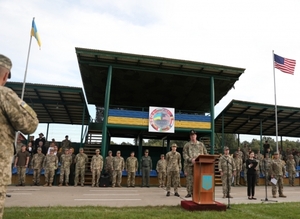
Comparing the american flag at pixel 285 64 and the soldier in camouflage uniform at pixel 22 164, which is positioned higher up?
the american flag at pixel 285 64

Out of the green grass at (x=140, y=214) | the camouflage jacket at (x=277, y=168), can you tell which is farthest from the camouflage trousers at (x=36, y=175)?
the camouflage jacket at (x=277, y=168)

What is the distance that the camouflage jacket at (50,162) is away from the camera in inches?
483

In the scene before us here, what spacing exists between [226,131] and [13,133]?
22.2m

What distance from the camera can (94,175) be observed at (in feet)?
40.7

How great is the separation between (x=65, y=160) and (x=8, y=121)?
11.1 meters

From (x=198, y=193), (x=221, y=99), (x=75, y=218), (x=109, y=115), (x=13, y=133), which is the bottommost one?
(x=75, y=218)

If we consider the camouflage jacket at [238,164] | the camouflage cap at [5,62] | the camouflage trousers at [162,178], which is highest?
the camouflage cap at [5,62]

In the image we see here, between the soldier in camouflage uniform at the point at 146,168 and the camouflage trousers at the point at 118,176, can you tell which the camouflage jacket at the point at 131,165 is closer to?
the soldier in camouflage uniform at the point at 146,168

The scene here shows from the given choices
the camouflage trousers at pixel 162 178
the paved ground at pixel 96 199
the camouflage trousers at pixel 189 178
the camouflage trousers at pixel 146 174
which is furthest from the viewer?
the camouflage trousers at pixel 162 178

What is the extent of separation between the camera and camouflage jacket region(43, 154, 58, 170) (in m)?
12.3

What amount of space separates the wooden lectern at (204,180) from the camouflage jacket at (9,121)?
4452 mm

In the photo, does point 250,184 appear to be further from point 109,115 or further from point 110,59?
point 110,59

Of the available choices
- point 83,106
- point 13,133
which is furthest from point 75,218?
point 83,106

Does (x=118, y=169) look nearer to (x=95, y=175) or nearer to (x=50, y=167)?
(x=95, y=175)
